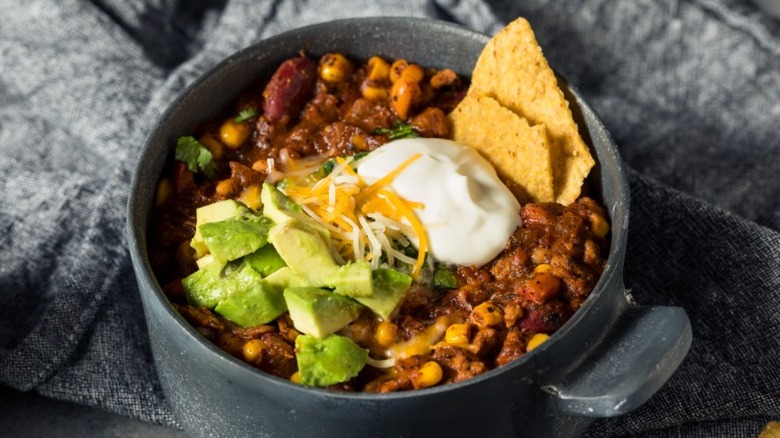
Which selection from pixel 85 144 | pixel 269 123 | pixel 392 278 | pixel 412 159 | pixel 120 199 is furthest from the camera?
pixel 85 144

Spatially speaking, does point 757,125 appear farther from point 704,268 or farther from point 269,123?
point 269,123

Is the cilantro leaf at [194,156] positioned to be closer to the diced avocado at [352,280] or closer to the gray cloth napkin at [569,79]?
the gray cloth napkin at [569,79]

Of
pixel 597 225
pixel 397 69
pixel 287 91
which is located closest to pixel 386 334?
pixel 597 225

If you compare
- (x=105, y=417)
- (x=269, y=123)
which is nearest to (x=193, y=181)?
(x=269, y=123)

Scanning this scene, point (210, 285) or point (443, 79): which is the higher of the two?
point (443, 79)

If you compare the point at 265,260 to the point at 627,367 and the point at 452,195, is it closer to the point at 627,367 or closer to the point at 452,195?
the point at 452,195
